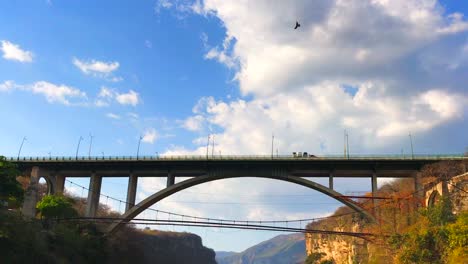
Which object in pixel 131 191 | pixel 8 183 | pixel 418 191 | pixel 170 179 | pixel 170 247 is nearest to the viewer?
pixel 8 183

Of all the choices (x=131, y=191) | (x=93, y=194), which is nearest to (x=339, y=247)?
(x=131, y=191)

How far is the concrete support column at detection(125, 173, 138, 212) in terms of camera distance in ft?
188

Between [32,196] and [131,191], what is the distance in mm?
12424

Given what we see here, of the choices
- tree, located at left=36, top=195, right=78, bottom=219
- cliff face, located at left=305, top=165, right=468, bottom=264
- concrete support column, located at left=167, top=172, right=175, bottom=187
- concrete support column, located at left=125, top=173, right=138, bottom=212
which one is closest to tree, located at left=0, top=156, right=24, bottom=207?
tree, located at left=36, top=195, right=78, bottom=219

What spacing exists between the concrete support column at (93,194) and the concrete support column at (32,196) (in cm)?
666

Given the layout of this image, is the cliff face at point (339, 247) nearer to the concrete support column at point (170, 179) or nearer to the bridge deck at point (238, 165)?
the bridge deck at point (238, 165)

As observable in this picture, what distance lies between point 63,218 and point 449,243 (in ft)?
130

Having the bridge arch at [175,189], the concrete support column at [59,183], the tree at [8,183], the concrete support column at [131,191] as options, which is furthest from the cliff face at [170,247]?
the tree at [8,183]

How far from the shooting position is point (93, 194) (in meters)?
59.7

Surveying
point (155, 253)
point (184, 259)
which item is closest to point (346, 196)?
point (155, 253)

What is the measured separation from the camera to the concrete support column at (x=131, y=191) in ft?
188

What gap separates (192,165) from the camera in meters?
57.9

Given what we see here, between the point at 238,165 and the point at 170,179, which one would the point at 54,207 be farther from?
the point at 238,165

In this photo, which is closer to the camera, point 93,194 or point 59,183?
A: point 93,194
